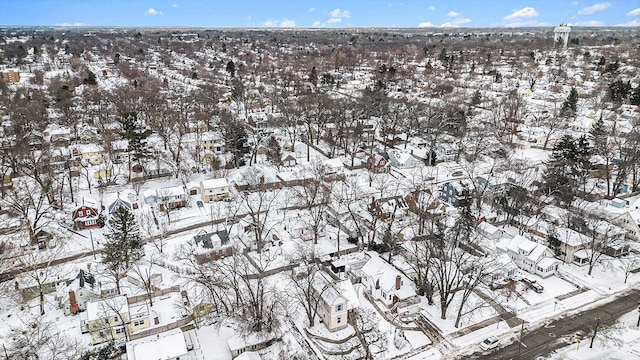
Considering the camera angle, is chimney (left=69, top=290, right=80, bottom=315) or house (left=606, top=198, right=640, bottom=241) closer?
chimney (left=69, top=290, right=80, bottom=315)

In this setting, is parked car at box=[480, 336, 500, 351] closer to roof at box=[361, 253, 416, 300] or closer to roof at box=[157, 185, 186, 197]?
roof at box=[361, 253, 416, 300]

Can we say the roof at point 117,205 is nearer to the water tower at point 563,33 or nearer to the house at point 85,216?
the house at point 85,216

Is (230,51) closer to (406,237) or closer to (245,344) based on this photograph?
(406,237)

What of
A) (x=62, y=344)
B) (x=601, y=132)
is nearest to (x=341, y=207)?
(x=62, y=344)

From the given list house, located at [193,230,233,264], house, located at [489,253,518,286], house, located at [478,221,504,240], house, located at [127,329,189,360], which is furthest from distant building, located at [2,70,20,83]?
house, located at [489,253,518,286]

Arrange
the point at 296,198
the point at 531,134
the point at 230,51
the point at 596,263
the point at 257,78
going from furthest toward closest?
1. the point at 230,51
2. the point at 257,78
3. the point at 531,134
4. the point at 296,198
5. the point at 596,263

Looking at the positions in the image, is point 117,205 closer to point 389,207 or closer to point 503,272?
point 389,207
